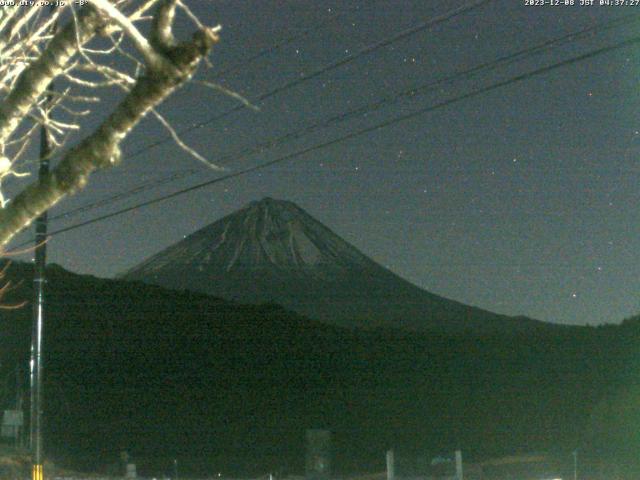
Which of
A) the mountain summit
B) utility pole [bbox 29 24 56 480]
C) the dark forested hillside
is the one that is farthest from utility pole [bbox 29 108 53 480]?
the mountain summit

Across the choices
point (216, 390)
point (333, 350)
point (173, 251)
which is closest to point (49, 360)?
point (216, 390)

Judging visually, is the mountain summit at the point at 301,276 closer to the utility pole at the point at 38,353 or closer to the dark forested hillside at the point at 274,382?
the dark forested hillside at the point at 274,382

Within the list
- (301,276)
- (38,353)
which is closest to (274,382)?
(38,353)

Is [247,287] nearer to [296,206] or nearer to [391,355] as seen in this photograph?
[296,206]

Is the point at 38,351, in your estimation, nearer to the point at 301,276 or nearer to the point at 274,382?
the point at 274,382

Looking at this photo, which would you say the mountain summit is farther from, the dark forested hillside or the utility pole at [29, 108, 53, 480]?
the utility pole at [29, 108, 53, 480]

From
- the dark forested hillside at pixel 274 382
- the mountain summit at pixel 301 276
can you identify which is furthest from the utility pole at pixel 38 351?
the mountain summit at pixel 301 276

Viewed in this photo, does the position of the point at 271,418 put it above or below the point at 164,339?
below
